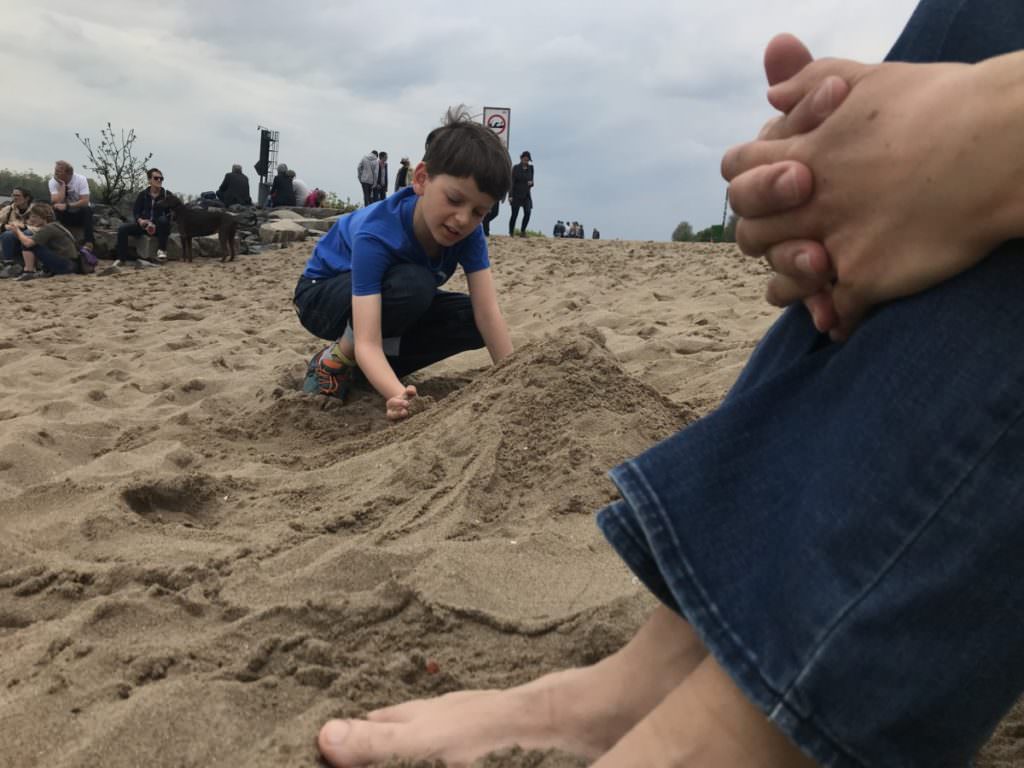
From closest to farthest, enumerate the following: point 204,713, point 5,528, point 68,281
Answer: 1. point 204,713
2. point 5,528
3. point 68,281

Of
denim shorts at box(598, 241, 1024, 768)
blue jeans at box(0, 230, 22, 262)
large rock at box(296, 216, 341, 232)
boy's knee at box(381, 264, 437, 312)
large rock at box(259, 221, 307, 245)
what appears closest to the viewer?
denim shorts at box(598, 241, 1024, 768)

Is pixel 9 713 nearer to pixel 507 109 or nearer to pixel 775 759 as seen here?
pixel 775 759

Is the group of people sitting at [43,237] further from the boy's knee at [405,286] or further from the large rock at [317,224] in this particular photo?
the boy's knee at [405,286]

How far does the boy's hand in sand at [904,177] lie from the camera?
77 cm

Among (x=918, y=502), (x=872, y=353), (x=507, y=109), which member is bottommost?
(x=918, y=502)

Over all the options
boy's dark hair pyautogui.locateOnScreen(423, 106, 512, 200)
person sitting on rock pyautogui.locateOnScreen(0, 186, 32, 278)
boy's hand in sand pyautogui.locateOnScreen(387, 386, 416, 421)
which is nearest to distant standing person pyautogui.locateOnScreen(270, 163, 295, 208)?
person sitting on rock pyautogui.locateOnScreen(0, 186, 32, 278)

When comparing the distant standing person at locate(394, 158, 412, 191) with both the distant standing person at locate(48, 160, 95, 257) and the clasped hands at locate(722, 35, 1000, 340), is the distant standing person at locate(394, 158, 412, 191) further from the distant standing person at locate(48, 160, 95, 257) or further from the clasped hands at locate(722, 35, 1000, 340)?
the clasped hands at locate(722, 35, 1000, 340)

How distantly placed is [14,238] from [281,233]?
4.05m

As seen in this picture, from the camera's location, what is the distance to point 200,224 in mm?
10766

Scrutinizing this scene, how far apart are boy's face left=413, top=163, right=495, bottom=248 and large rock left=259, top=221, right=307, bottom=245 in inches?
395

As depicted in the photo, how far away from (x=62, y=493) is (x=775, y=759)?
2.02 m

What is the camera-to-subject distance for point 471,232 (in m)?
3.21

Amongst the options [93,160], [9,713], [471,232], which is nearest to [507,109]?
[93,160]

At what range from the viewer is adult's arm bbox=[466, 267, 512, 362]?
3309mm
